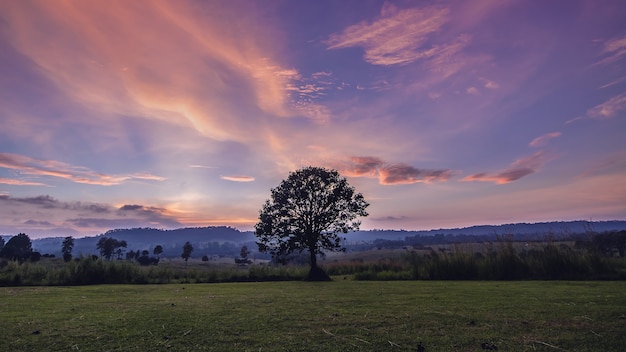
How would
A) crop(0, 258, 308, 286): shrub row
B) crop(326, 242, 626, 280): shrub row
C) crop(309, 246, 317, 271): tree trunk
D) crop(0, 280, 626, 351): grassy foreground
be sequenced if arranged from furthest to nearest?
crop(309, 246, 317, 271): tree trunk < crop(0, 258, 308, 286): shrub row < crop(326, 242, 626, 280): shrub row < crop(0, 280, 626, 351): grassy foreground

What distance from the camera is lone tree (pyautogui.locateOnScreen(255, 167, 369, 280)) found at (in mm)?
23188

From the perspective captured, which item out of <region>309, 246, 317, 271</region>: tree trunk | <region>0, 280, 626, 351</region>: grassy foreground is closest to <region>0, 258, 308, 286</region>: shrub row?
<region>309, 246, 317, 271</region>: tree trunk

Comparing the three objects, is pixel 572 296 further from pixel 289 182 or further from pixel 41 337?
pixel 289 182

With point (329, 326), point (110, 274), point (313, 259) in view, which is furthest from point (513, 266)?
point (110, 274)

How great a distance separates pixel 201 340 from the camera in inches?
194

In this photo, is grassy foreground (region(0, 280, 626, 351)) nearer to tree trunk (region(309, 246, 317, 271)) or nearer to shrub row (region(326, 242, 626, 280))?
shrub row (region(326, 242, 626, 280))

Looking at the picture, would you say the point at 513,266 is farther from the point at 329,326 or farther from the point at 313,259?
the point at 329,326

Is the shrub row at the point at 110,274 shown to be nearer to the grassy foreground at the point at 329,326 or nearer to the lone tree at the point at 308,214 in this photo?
the lone tree at the point at 308,214

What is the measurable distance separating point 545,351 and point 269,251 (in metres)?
20.9

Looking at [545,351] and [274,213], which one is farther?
[274,213]

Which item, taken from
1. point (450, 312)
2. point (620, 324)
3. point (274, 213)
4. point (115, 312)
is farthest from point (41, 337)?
point (274, 213)

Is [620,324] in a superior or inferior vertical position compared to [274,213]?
inferior

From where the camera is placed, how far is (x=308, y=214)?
2327 cm

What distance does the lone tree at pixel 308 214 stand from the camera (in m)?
23.2
